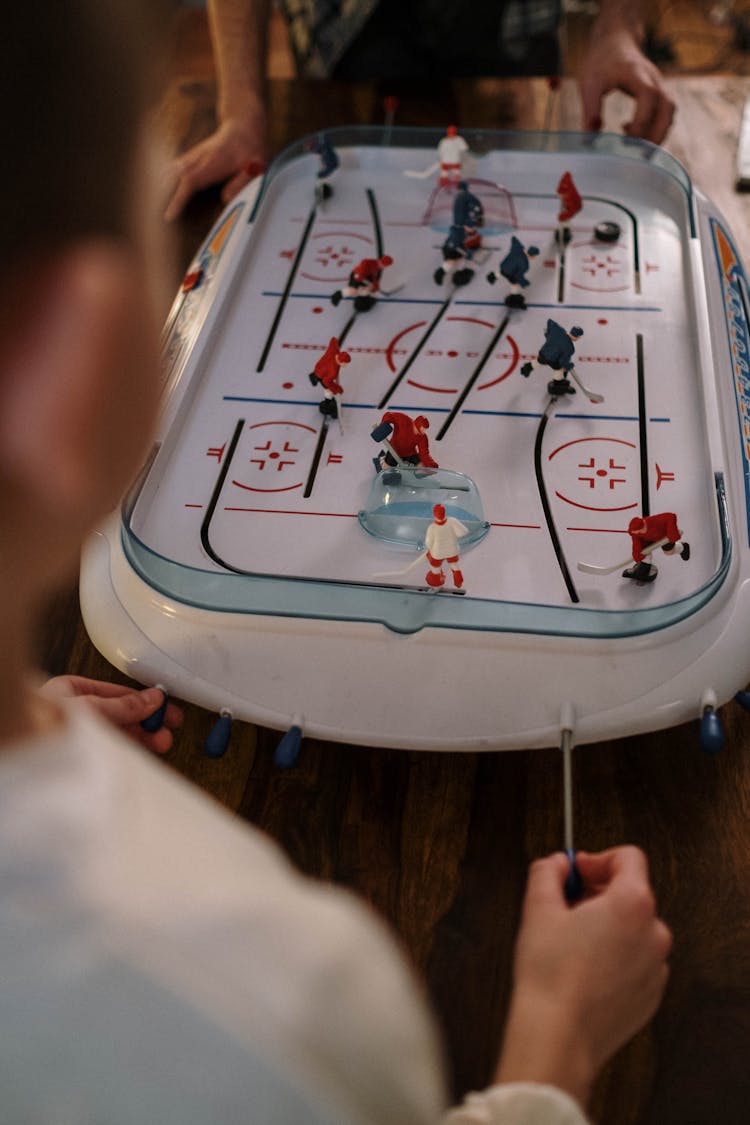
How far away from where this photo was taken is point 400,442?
939mm

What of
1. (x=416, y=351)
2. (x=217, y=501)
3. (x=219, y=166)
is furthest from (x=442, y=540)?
(x=219, y=166)

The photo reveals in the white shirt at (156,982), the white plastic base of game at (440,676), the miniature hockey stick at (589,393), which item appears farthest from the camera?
the miniature hockey stick at (589,393)

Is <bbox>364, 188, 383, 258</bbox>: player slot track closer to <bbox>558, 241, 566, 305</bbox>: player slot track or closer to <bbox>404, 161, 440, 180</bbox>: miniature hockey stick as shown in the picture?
<bbox>404, 161, 440, 180</bbox>: miniature hockey stick

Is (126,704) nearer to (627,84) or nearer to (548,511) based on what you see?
(548,511)

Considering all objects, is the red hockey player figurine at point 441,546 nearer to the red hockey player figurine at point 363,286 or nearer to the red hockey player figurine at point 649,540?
the red hockey player figurine at point 649,540

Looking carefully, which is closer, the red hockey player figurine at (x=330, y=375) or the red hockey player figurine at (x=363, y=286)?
the red hockey player figurine at (x=330, y=375)

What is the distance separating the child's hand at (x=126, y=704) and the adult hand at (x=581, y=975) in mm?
303

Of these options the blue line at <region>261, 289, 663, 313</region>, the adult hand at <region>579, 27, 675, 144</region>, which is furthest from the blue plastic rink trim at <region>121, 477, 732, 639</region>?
the adult hand at <region>579, 27, 675, 144</region>

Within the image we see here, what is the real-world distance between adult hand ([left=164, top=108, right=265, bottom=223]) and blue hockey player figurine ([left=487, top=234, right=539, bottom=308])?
51cm

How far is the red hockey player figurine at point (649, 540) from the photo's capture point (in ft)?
2.70

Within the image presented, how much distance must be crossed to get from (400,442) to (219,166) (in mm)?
789

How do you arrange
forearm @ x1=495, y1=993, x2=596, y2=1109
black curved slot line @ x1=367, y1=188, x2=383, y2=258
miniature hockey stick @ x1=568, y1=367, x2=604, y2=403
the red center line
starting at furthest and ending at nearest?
black curved slot line @ x1=367, y1=188, x2=383, y2=258 → miniature hockey stick @ x1=568, y1=367, x2=604, y2=403 → the red center line → forearm @ x1=495, y1=993, x2=596, y2=1109

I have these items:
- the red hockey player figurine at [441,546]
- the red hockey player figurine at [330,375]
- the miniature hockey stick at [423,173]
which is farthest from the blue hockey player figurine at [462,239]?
the red hockey player figurine at [441,546]

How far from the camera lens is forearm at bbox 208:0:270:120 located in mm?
1644
